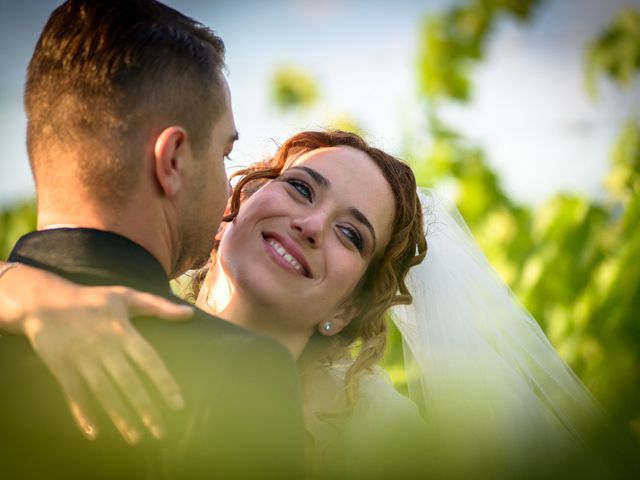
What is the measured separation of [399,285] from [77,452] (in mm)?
2270

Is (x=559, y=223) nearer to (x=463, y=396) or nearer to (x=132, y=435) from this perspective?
(x=463, y=396)

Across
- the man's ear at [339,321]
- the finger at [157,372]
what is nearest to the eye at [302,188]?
the man's ear at [339,321]

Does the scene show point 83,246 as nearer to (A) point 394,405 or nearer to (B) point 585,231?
(A) point 394,405

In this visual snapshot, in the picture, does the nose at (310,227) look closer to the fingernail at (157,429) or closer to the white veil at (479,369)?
the white veil at (479,369)

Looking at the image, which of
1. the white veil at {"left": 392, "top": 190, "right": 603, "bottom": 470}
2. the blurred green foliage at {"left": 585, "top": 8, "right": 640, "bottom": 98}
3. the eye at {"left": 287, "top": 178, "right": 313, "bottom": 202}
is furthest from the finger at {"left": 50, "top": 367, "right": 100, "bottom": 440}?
the blurred green foliage at {"left": 585, "top": 8, "right": 640, "bottom": 98}

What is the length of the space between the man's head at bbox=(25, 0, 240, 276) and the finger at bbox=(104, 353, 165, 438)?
1.40 ft

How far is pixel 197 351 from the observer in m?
1.93

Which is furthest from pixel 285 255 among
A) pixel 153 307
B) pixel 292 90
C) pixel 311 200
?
pixel 292 90

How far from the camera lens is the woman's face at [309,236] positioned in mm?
3322

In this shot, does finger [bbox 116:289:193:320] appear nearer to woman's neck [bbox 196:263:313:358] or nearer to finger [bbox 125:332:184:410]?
finger [bbox 125:332:184:410]

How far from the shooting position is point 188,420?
73.5 inches

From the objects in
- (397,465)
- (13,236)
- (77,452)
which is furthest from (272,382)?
(13,236)

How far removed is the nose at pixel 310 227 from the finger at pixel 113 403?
1.53 meters

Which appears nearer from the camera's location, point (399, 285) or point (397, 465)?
point (397, 465)
